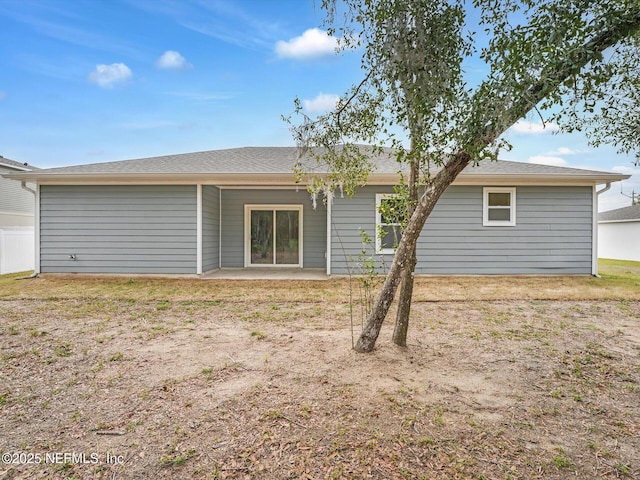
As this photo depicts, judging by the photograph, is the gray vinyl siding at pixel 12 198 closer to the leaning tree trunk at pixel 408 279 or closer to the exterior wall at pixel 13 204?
the exterior wall at pixel 13 204

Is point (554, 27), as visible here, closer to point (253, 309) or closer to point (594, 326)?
point (594, 326)

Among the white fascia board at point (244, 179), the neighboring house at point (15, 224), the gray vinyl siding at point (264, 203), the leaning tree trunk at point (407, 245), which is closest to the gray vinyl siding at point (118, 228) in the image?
the white fascia board at point (244, 179)

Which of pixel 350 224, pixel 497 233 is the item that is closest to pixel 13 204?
pixel 350 224

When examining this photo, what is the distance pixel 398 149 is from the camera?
3.39 m

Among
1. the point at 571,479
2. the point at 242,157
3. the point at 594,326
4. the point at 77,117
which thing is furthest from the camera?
the point at 77,117

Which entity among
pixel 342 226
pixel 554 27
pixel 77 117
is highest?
pixel 77 117

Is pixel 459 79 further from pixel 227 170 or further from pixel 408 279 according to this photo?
pixel 227 170

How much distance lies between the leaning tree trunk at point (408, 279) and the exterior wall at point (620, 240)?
2114 centimetres

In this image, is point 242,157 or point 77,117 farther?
point 77,117

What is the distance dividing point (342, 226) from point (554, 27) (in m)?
7.28

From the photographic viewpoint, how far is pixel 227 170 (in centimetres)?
954

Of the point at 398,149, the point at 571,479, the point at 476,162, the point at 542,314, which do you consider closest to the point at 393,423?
the point at 571,479

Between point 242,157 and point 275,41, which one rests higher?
point 275,41

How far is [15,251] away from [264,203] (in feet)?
26.7
